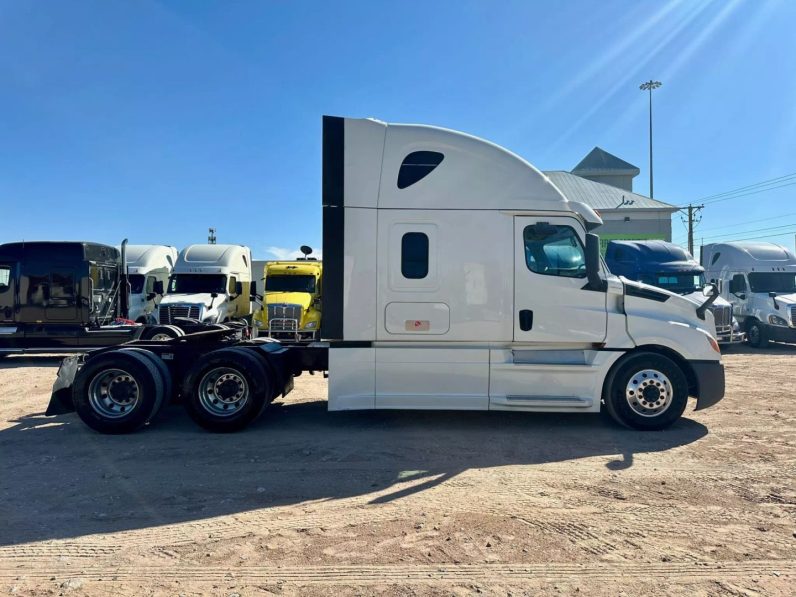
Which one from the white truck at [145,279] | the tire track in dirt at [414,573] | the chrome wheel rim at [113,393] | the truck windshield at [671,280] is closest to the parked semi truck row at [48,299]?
the white truck at [145,279]

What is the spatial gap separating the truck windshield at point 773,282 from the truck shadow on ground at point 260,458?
42.3 ft

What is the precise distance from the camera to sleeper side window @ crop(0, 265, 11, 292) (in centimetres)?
1260

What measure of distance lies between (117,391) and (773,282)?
62.3 ft

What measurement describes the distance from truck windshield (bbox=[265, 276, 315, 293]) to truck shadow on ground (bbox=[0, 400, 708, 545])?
277 inches

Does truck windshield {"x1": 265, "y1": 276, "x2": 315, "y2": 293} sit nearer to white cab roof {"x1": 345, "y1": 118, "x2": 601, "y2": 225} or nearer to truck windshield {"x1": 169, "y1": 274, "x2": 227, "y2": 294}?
truck windshield {"x1": 169, "y1": 274, "x2": 227, "y2": 294}

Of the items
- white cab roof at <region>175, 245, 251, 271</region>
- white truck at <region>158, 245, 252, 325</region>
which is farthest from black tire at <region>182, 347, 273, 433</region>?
white cab roof at <region>175, 245, 251, 271</region>

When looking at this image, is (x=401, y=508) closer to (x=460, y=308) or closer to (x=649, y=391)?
(x=460, y=308)

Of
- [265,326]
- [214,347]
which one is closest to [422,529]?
[214,347]

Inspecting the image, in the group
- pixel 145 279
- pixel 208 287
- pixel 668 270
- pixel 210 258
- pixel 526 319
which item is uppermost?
pixel 210 258

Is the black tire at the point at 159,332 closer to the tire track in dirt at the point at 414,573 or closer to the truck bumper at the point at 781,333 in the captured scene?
the tire track in dirt at the point at 414,573

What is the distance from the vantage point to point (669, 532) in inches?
143

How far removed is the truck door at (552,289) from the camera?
6016 mm

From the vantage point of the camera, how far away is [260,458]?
5.18 m

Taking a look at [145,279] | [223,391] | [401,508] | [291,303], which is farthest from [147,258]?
[401,508]
